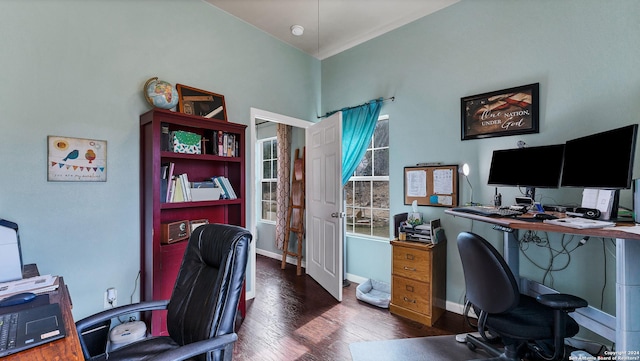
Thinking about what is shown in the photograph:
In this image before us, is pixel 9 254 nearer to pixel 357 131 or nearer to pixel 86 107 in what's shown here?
pixel 86 107

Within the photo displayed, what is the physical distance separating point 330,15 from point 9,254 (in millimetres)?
3179

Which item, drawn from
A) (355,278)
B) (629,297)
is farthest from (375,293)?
(629,297)

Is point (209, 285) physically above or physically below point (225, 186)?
below

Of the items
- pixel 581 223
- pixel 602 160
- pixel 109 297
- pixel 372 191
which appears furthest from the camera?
→ pixel 372 191

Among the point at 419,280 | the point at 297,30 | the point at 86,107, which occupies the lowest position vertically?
the point at 419,280

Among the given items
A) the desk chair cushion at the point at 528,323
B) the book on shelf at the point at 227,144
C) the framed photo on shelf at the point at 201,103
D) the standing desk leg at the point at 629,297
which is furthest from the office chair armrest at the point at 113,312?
the standing desk leg at the point at 629,297

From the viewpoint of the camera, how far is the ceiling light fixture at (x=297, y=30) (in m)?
3.18

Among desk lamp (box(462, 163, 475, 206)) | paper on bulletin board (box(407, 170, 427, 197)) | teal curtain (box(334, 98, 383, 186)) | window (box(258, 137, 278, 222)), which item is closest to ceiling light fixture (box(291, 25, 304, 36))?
teal curtain (box(334, 98, 383, 186))

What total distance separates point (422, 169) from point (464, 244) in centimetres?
131

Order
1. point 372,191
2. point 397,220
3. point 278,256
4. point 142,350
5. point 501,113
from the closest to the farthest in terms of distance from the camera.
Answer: point 142,350
point 501,113
point 397,220
point 372,191
point 278,256

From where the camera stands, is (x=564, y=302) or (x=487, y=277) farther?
(x=487, y=277)

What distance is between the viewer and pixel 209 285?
129 cm

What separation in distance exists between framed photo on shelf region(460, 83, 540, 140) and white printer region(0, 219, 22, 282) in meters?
3.31

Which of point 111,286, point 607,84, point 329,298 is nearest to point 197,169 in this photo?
point 111,286
